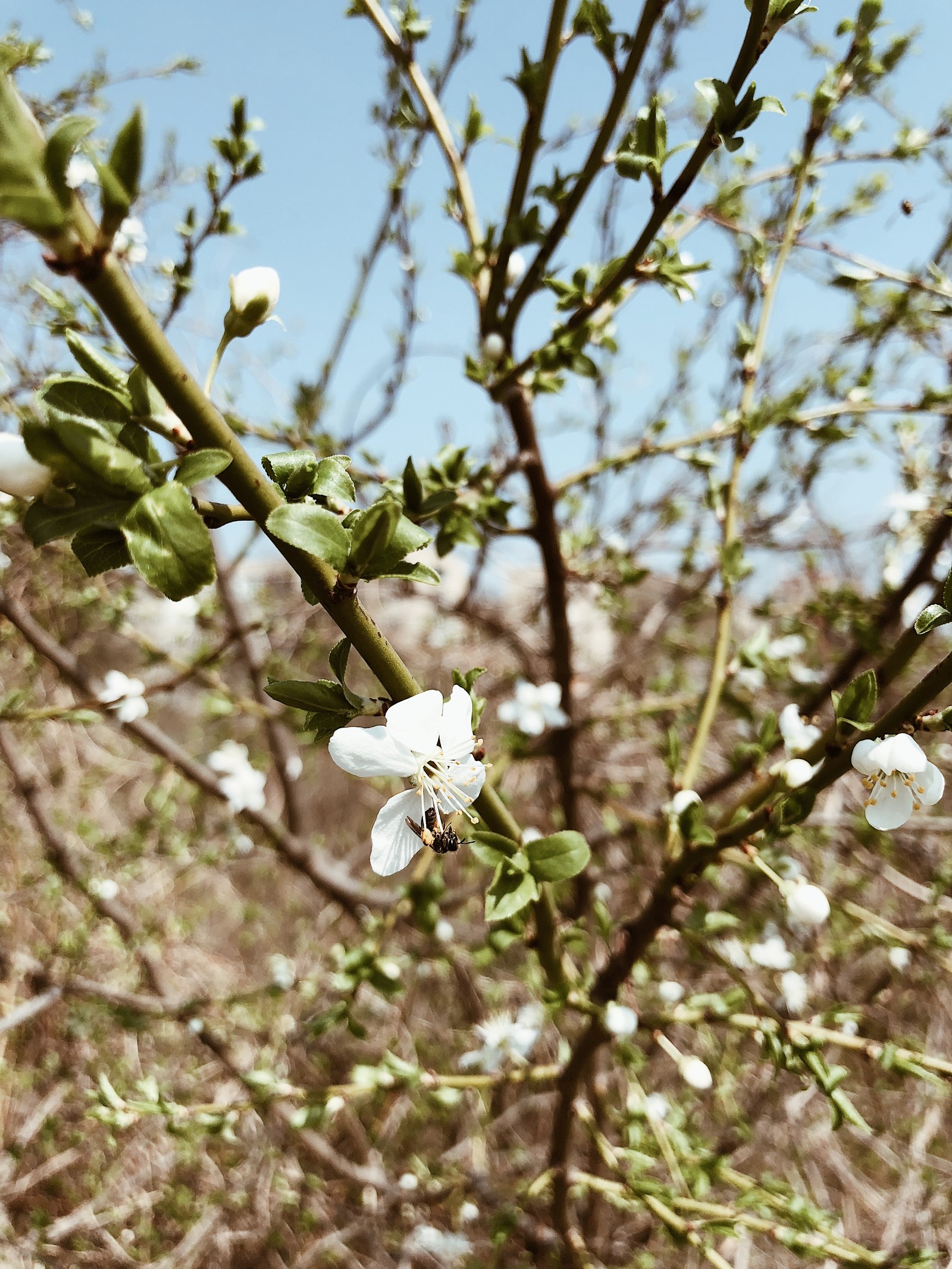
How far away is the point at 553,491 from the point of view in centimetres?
193

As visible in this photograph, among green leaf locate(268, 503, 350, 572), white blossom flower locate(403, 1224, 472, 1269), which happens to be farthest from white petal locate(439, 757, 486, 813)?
white blossom flower locate(403, 1224, 472, 1269)

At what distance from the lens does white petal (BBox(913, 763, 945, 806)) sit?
2.88 ft

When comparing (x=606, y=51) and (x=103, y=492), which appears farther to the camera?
(x=606, y=51)

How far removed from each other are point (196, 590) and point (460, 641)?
3.57 metres

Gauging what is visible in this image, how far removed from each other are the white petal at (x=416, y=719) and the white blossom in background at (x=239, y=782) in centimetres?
175

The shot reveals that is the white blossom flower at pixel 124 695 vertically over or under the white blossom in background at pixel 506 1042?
over

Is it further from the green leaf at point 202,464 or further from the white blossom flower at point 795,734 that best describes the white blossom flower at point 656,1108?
the green leaf at point 202,464

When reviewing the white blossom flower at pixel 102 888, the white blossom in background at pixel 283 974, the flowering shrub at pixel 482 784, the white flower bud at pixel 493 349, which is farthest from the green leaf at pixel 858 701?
the white blossom flower at pixel 102 888

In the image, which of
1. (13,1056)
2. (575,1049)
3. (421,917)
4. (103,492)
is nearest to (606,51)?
(103,492)

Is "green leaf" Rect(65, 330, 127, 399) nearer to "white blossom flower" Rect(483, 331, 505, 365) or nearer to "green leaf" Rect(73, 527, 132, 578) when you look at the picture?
"green leaf" Rect(73, 527, 132, 578)

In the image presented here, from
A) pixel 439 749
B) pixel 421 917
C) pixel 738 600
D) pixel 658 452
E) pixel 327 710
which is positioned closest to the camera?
pixel 327 710

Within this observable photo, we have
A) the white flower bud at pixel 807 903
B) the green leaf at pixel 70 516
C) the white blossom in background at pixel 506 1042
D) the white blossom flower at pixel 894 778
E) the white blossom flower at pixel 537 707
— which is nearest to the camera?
the green leaf at pixel 70 516

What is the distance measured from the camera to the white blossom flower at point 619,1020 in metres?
1.25

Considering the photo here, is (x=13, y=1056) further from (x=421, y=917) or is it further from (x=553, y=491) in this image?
(x=553, y=491)
